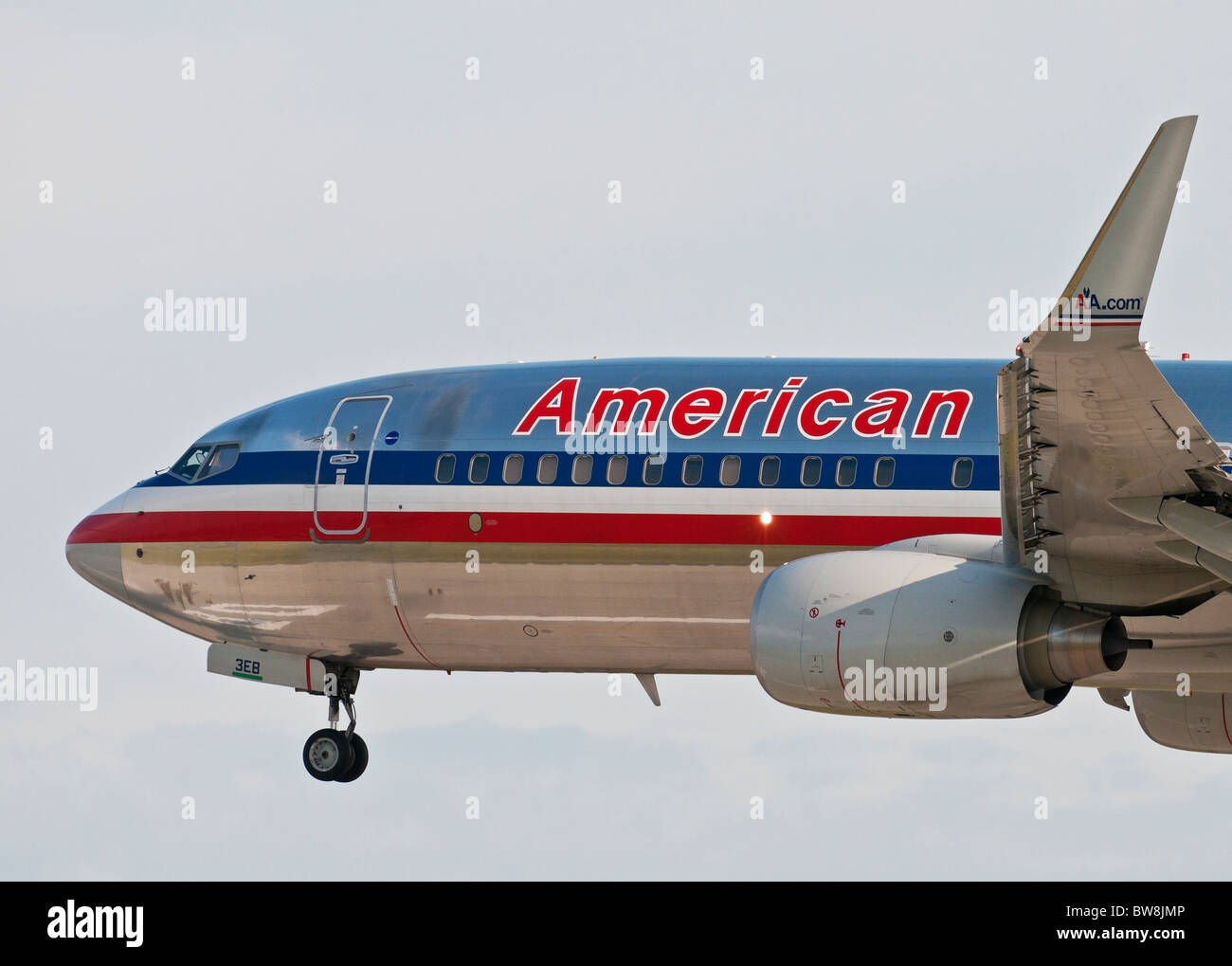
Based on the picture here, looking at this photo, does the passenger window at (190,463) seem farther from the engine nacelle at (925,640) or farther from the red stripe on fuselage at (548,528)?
the engine nacelle at (925,640)

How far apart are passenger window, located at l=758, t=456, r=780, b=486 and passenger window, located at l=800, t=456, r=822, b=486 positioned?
A: 298 mm

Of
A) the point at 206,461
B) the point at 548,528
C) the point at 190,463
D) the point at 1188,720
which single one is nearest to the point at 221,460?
the point at 206,461

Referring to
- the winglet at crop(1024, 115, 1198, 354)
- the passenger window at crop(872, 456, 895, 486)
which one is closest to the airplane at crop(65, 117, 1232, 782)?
the passenger window at crop(872, 456, 895, 486)

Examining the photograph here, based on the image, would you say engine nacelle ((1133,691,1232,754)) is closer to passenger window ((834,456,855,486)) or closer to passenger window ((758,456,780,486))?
passenger window ((834,456,855,486))

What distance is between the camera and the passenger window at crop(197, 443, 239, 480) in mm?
25000

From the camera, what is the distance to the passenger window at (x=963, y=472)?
854 inches

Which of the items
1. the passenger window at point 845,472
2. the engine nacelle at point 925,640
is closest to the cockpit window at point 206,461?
the passenger window at point 845,472

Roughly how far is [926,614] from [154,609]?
11547mm

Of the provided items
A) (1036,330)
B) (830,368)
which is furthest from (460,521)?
(1036,330)

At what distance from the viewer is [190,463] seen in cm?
2548

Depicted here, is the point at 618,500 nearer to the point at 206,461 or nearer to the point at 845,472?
the point at 845,472

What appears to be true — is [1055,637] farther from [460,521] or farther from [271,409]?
[271,409]

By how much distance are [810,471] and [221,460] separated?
8.10 metres

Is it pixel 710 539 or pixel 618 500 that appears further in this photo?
pixel 618 500
